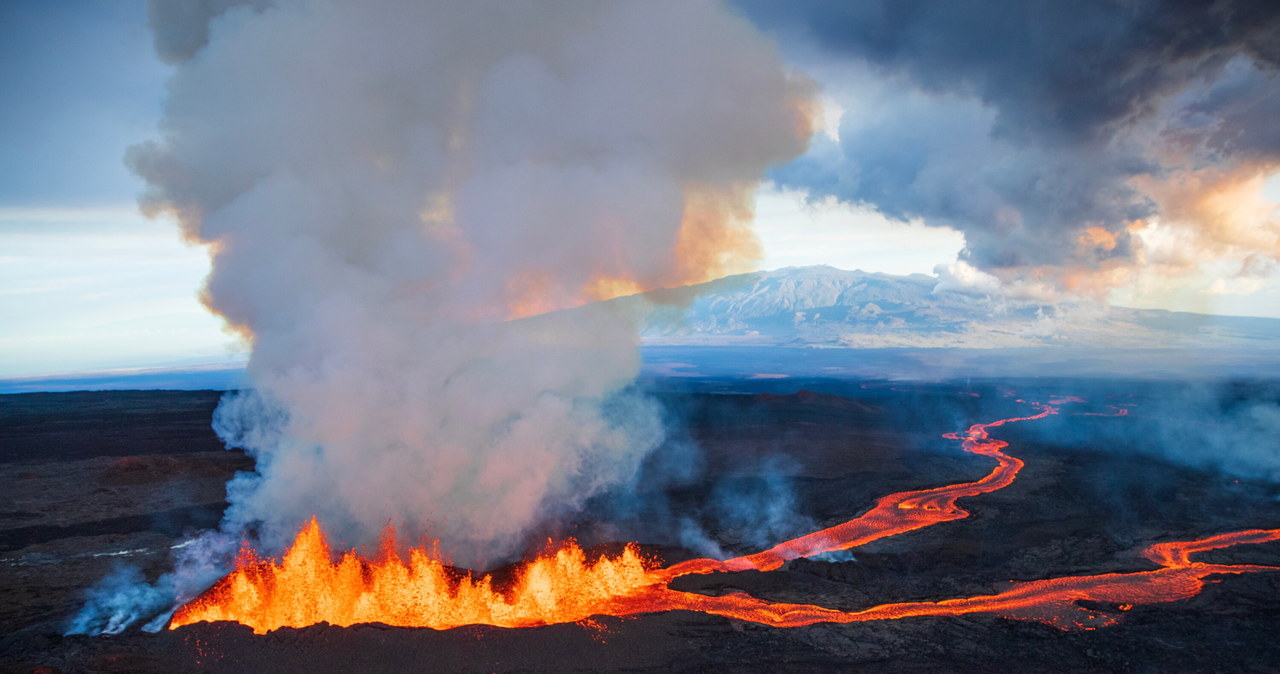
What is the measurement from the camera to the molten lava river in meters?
19.1

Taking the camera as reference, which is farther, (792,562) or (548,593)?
(792,562)

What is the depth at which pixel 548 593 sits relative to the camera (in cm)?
2083

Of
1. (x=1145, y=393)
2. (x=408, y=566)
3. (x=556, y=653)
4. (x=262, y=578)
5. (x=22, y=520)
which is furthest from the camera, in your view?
(x=1145, y=393)

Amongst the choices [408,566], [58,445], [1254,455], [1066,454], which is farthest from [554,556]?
[58,445]

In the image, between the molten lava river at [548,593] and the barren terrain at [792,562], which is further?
the molten lava river at [548,593]

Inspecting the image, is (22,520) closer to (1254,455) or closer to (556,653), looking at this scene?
(556,653)

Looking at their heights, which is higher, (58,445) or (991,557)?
(58,445)

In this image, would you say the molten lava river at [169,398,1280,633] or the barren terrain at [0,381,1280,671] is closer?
the barren terrain at [0,381,1280,671]

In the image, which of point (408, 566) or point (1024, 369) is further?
point (1024, 369)

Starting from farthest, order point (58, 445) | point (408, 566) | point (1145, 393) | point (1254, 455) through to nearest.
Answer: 1. point (1145, 393)
2. point (58, 445)
3. point (1254, 455)
4. point (408, 566)

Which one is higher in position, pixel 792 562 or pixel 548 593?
pixel 548 593

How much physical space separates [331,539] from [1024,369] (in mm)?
166803

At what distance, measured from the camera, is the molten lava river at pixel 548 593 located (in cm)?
1906

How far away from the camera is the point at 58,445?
5331cm
